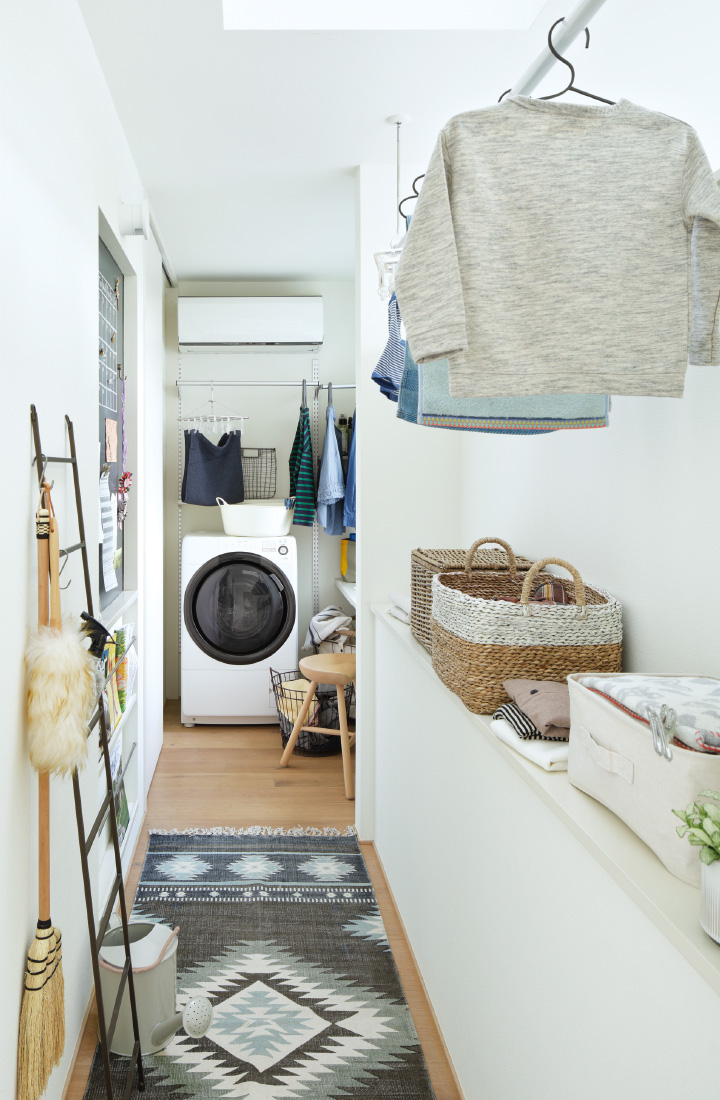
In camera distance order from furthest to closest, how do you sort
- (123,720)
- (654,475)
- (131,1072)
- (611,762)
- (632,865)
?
(123,720), (131,1072), (654,475), (611,762), (632,865)

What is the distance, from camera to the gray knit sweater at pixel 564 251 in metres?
1.26

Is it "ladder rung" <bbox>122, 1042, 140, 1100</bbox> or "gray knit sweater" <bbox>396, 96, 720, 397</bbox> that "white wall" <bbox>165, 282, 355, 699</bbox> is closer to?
"ladder rung" <bbox>122, 1042, 140, 1100</bbox>

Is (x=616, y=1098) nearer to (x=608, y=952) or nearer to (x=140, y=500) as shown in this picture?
(x=608, y=952)

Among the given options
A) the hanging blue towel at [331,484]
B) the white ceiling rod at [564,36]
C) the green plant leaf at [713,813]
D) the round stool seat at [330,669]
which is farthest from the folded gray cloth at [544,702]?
the hanging blue towel at [331,484]

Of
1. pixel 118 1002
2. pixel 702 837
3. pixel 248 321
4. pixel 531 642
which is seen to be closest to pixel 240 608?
pixel 248 321

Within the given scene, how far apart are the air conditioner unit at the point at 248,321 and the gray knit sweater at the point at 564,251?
3.33 m

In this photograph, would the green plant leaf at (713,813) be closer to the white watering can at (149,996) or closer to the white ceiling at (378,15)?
the white watering can at (149,996)

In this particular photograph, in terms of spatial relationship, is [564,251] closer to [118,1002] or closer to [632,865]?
[632,865]

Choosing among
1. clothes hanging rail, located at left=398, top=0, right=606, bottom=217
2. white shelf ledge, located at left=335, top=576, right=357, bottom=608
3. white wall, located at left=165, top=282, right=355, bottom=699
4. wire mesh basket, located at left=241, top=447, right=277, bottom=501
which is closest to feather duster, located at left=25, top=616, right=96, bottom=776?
clothes hanging rail, located at left=398, top=0, right=606, bottom=217

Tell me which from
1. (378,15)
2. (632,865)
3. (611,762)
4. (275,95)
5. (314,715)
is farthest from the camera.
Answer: (314,715)

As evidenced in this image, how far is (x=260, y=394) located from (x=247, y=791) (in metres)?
2.36

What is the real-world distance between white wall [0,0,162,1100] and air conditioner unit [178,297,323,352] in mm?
2235

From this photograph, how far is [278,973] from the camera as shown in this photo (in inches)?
88.4

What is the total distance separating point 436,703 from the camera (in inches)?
77.0
